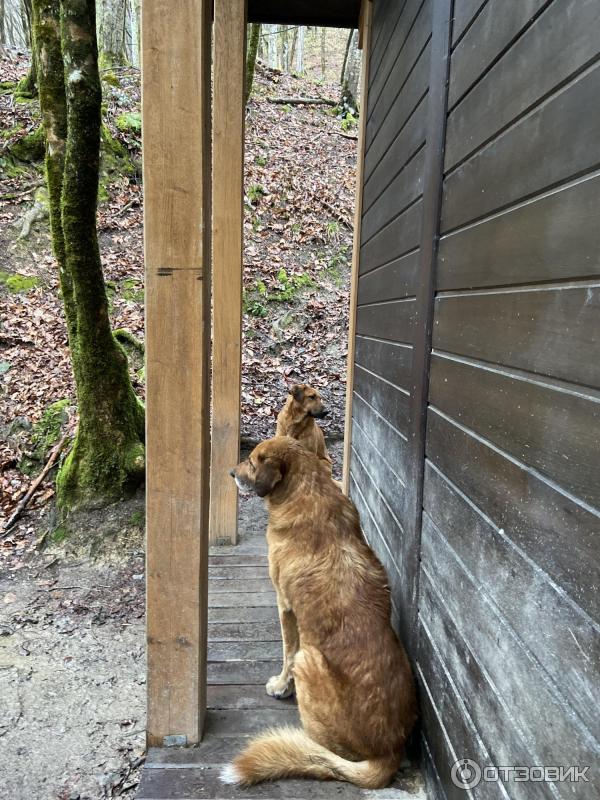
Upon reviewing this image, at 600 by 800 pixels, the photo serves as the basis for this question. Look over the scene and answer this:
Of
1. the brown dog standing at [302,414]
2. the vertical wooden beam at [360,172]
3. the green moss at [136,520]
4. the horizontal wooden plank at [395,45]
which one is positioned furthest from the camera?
the green moss at [136,520]

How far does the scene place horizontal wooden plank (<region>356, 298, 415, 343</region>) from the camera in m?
2.55

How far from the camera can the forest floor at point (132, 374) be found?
3.03 m

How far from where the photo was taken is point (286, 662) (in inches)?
102

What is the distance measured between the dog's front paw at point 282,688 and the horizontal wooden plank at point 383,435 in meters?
1.22

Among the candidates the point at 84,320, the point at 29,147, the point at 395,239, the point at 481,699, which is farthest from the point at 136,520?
the point at 29,147

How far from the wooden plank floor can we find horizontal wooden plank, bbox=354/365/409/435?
1555 millimetres

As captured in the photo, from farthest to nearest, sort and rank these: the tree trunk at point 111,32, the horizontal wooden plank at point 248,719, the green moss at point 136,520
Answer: the tree trunk at point 111,32 → the green moss at point 136,520 → the horizontal wooden plank at point 248,719

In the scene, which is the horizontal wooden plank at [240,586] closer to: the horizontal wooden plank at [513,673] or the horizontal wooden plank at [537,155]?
the horizontal wooden plank at [513,673]

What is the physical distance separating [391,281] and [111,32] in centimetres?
1437

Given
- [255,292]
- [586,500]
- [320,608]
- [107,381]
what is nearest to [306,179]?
[255,292]

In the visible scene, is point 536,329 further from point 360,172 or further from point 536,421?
point 360,172

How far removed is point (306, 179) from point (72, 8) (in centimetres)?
751

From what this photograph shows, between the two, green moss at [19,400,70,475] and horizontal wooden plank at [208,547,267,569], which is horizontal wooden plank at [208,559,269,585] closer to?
horizontal wooden plank at [208,547,267,569]

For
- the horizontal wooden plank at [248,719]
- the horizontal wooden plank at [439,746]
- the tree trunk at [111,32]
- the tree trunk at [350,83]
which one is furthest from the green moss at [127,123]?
the horizontal wooden plank at [439,746]
